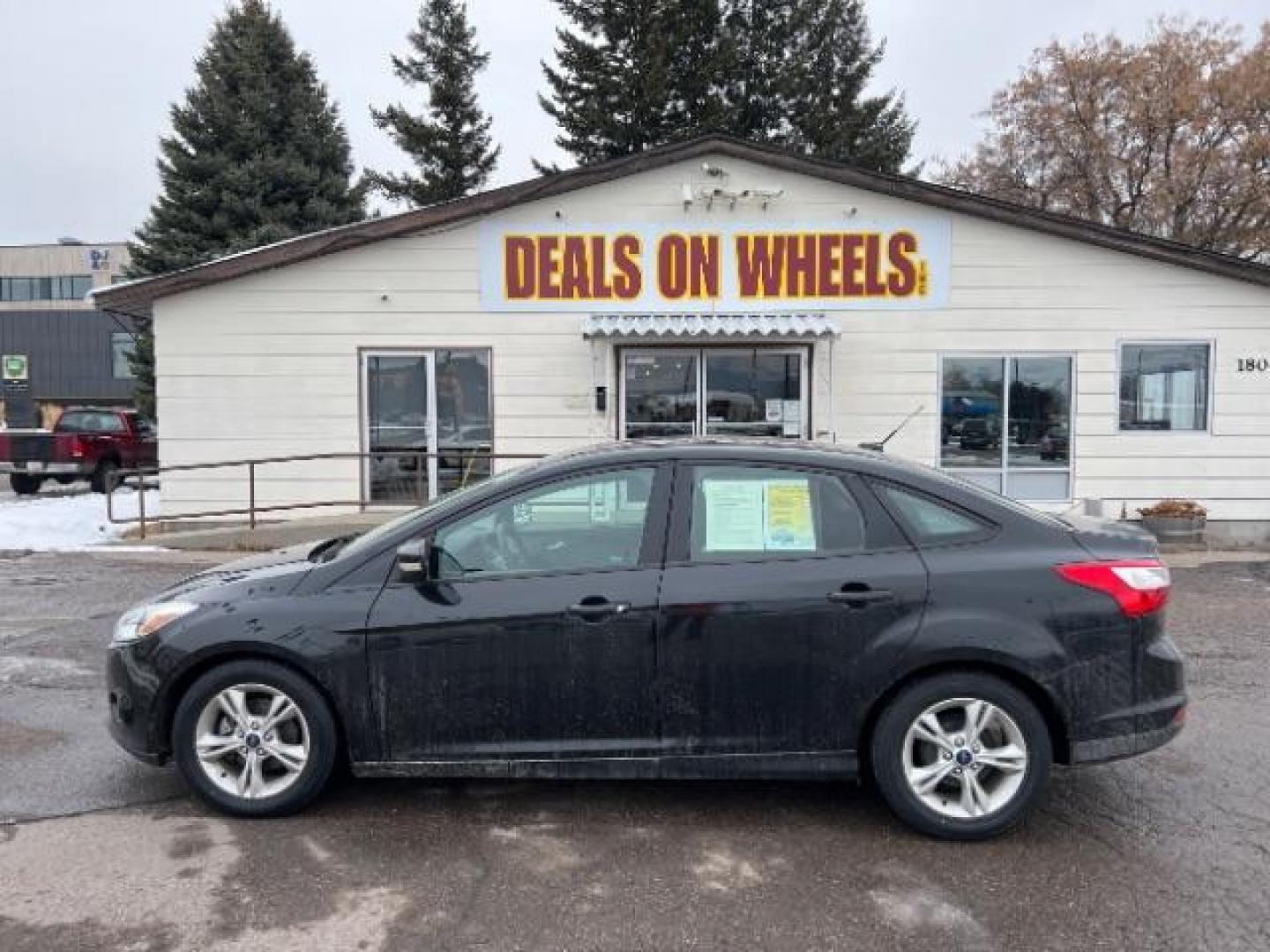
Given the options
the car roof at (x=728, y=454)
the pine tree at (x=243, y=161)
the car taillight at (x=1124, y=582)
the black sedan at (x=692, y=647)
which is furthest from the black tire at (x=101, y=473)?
the car taillight at (x=1124, y=582)

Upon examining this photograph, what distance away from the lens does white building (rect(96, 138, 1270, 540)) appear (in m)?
11.7

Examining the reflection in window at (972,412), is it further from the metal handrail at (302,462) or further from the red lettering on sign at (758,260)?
the metal handrail at (302,462)

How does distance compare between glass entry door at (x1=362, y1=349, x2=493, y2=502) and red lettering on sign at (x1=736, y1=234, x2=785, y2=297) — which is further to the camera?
glass entry door at (x1=362, y1=349, x2=493, y2=502)

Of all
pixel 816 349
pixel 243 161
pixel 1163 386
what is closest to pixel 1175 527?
pixel 1163 386

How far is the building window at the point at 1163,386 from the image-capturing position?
38.6ft

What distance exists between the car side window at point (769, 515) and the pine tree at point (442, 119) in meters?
31.4

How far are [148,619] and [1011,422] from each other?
10.3 meters

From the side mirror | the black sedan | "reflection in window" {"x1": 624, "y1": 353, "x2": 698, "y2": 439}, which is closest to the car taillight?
the black sedan

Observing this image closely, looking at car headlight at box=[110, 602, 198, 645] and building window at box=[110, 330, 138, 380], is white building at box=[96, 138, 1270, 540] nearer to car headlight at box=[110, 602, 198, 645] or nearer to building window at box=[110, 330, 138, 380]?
car headlight at box=[110, 602, 198, 645]

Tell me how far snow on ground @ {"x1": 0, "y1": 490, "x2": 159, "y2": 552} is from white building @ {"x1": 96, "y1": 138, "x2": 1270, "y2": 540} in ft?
5.25

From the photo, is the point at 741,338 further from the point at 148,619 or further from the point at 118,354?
the point at 118,354

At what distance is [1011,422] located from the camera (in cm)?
1196

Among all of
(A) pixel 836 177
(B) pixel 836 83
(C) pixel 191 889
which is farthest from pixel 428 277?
(B) pixel 836 83

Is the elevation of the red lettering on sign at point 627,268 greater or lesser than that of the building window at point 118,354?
lesser
